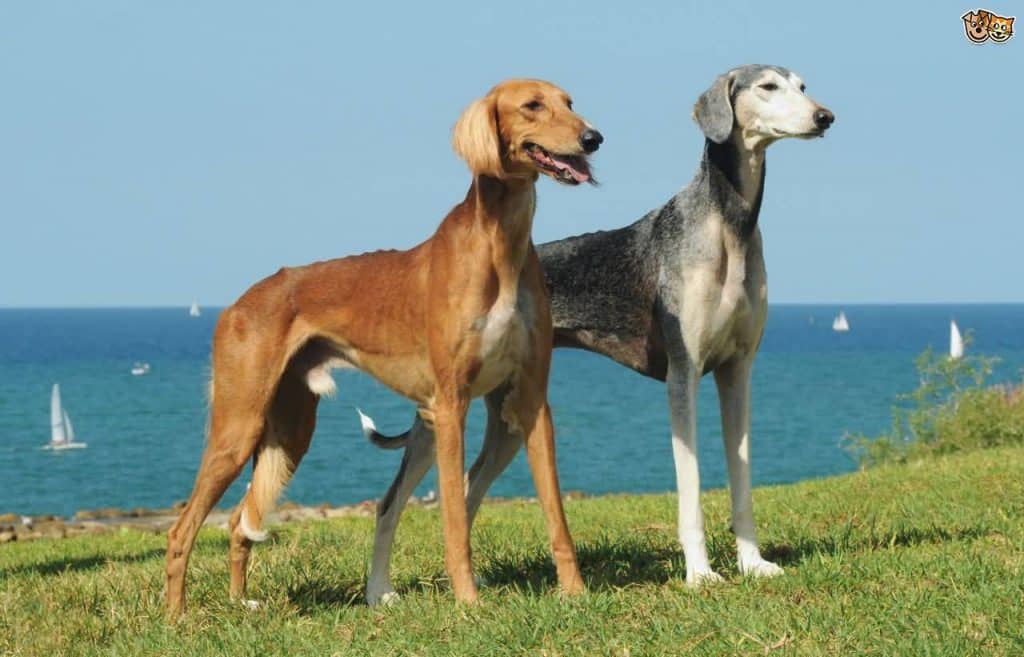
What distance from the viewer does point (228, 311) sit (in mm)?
6859

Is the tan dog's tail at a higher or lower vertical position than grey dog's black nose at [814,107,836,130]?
lower

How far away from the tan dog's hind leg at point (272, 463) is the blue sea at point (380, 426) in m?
1.70

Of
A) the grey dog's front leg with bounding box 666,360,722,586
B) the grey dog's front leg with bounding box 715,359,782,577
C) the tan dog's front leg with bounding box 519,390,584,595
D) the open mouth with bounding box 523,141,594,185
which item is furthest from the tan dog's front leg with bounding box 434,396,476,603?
the grey dog's front leg with bounding box 715,359,782,577

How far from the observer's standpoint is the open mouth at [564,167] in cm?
570

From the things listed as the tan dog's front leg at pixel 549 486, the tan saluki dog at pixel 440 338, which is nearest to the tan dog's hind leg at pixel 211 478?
the tan saluki dog at pixel 440 338

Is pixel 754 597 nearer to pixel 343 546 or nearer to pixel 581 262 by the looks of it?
pixel 581 262

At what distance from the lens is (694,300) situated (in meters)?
6.38

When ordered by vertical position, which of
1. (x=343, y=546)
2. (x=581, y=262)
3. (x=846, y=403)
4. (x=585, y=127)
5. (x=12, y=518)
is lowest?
(x=846, y=403)

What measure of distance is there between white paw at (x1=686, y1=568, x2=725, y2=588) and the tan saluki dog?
542 mm

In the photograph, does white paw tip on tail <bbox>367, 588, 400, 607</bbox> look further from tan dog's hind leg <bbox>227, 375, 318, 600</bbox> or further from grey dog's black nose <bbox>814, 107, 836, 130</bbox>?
grey dog's black nose <bbox>814, 107, 836, 130</bbox>

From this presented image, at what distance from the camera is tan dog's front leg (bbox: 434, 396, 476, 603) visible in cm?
613

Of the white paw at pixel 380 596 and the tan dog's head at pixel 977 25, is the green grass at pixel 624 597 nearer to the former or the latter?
the white paw at pixel 380 596

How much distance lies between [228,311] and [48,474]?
40571 mm

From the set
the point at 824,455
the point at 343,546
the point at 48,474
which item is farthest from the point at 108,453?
the point at 343,546
